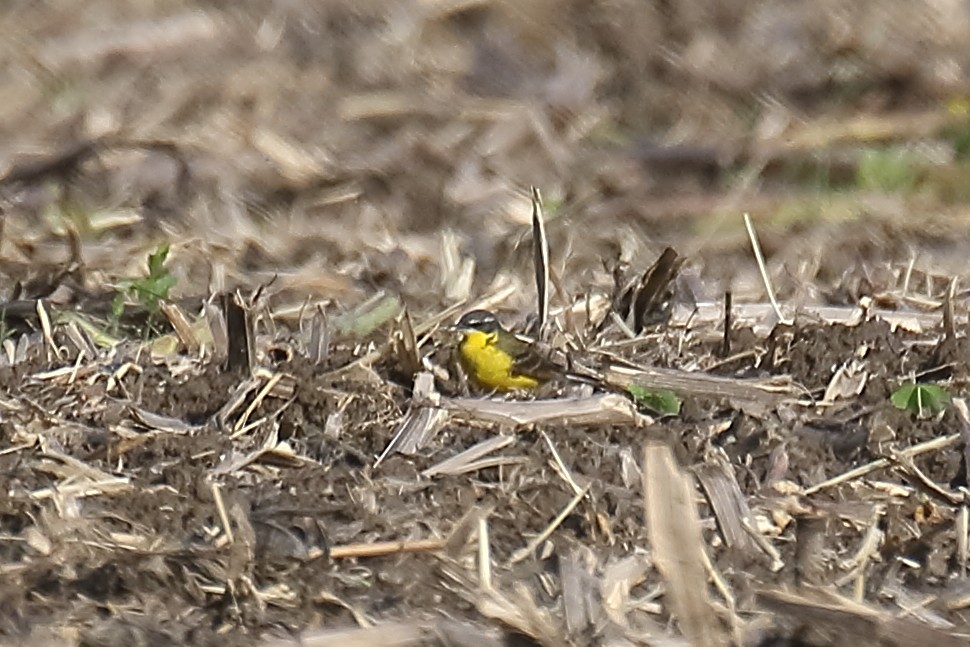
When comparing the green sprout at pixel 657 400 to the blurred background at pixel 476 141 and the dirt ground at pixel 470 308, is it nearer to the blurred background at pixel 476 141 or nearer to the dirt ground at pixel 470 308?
the dirt ground at pixel 470 308

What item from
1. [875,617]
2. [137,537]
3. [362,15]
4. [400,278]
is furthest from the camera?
[362,15]

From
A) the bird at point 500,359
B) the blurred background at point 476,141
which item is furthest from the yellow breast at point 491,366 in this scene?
the blurred background at point 476,141

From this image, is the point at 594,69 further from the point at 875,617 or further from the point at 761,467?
the point at 875,617

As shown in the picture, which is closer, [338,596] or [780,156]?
[338,596]

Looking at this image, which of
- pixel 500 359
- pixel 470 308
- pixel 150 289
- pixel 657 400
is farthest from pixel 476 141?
pixel 657 400

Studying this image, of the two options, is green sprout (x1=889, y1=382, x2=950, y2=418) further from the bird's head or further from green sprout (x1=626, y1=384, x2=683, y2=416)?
the bird's head

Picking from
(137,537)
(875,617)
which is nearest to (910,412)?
(875,617)
